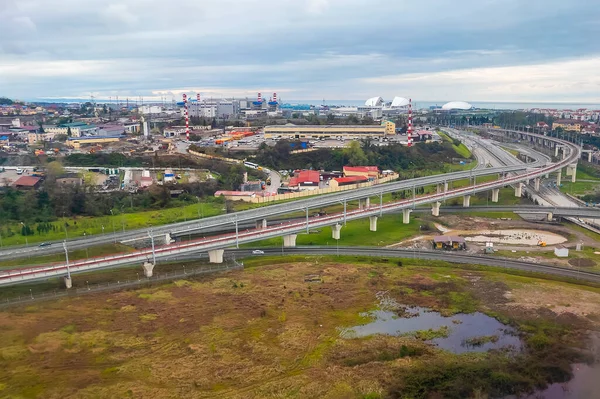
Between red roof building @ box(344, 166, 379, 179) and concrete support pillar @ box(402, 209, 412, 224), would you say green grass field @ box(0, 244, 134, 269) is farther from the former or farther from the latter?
red roof building @ box(344, 166, 379, 179)

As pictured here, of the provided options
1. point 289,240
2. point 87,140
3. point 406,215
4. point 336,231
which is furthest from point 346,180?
point 87,140

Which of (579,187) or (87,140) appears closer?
(579,187)

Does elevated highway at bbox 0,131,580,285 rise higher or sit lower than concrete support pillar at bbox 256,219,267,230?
higher

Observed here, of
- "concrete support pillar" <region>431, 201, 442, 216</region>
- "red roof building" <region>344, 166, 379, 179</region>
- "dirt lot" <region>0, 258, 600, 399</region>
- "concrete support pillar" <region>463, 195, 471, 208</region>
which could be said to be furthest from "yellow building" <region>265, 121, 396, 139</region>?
"dirt lot" <region>0, 258, 600, 399</region>

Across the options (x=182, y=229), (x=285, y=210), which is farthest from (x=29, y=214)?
(x=285, y=210)

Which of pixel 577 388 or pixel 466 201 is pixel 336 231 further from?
pixel 577 388

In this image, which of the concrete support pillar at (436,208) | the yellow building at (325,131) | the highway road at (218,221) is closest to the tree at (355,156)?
the highway road at (218,221)

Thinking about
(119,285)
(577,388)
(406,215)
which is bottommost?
(577,388)
